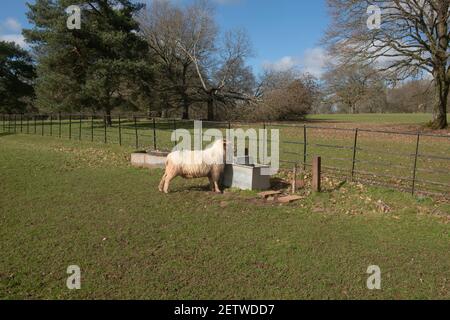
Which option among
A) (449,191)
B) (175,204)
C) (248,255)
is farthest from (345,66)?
(248,255)

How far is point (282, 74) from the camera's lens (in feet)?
125

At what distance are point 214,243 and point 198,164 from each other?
2.98 meters

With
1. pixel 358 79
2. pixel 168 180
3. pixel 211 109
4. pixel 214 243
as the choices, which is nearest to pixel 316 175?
pixel 168 180

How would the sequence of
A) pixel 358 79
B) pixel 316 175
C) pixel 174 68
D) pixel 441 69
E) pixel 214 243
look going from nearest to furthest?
pixel 214 243 → pixel 316 175 → pixel 441 69 → pixel 358 79 → pixel 174 68

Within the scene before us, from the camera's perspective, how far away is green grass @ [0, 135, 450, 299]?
3.96 m

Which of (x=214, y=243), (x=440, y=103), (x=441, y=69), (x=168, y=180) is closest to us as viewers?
(x=214, y=243)

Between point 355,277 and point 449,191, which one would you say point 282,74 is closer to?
point 449,191

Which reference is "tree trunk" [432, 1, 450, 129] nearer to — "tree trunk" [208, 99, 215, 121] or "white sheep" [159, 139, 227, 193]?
"white sheep" [159, 139, 227, 193]

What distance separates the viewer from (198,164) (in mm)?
7844

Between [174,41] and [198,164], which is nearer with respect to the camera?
[198,164]

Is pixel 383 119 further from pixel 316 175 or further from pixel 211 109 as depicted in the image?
pixel 316 175

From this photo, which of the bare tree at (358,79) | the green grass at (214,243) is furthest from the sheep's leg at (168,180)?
the bare tree at (358,79)
